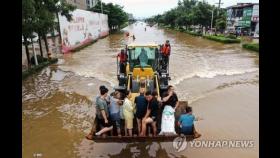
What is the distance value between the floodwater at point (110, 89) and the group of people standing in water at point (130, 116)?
3.70 feet

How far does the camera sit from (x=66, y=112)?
43.3 ft

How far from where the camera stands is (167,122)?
817 centimetres

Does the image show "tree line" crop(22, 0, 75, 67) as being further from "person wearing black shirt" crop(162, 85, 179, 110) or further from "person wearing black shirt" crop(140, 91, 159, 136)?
"person wearing black shirt" crop(140, 91, 159, 136)

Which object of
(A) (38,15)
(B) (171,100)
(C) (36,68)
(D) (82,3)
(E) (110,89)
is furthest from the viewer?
(D) (82,3)

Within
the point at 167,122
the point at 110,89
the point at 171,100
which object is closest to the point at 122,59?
the point at 110,89

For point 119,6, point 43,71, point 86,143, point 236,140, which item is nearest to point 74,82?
point 43,71

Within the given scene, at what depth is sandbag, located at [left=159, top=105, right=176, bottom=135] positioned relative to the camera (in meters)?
8.10

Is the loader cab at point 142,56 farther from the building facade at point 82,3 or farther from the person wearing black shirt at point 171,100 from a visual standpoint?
the building facade at point 82,3

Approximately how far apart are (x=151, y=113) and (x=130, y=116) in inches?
22.9

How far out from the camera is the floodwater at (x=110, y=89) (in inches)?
370

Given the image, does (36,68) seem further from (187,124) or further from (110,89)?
(187,124)

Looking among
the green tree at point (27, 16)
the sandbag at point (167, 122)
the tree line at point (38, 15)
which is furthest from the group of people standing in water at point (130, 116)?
the tree line at point (38, 15)

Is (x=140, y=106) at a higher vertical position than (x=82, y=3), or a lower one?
lower
